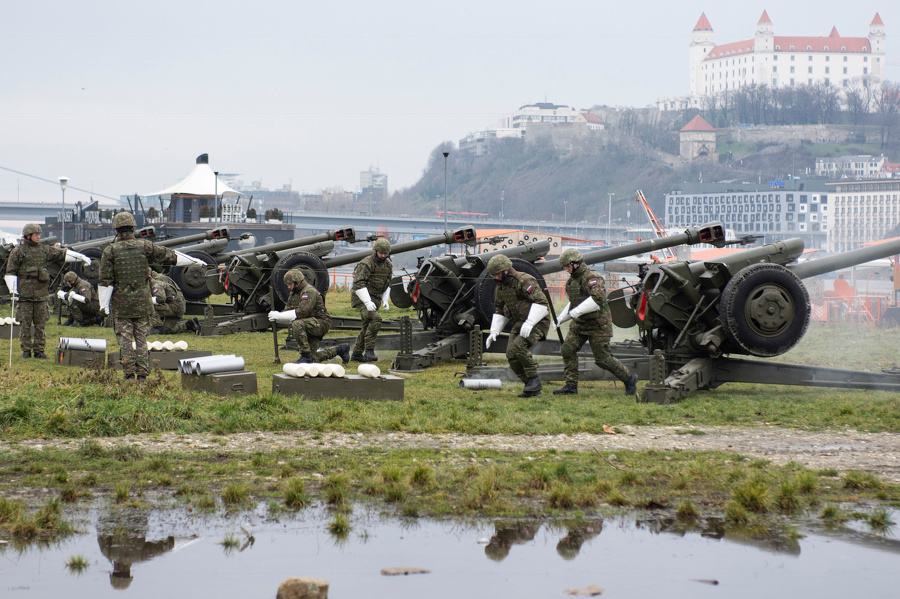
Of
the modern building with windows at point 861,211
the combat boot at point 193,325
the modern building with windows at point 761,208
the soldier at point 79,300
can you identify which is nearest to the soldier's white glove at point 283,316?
the combat boot at point 193,325

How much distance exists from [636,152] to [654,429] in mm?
165850

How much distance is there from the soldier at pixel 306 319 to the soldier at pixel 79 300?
789 cm

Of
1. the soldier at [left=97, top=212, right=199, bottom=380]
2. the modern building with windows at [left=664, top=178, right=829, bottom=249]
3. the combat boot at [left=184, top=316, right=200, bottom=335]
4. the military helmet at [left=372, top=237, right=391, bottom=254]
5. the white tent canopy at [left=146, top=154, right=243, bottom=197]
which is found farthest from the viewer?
the modern building with windows at [left=664, top=178, right=829, bottom=249]

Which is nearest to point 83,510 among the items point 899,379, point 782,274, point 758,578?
point 758,578

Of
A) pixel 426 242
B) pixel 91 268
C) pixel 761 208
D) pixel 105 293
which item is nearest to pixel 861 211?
pixel 761 208

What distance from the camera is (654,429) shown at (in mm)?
9875

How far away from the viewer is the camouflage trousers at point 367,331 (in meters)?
15.5

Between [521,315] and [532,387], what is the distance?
100cm

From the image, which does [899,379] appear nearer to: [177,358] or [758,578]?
[758,578]

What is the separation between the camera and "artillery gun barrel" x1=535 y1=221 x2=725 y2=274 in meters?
13.6

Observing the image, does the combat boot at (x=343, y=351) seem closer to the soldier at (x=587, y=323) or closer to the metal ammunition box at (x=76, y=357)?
the metal ammunition box at (x=76, y=357)

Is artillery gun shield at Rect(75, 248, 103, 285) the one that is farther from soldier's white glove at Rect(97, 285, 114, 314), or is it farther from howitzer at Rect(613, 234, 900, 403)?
howitzer at Rect(613, 234, 900, 403)

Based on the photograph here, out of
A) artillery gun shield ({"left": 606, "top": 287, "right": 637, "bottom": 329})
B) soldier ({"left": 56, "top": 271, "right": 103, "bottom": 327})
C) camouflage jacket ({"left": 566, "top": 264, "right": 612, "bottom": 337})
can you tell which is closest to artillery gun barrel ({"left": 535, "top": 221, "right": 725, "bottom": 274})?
artillery gun shield ({"left": 606, "top": 287, "right": 637, "bottom": 329})

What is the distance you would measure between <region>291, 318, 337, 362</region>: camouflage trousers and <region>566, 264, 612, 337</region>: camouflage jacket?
3.76 m
